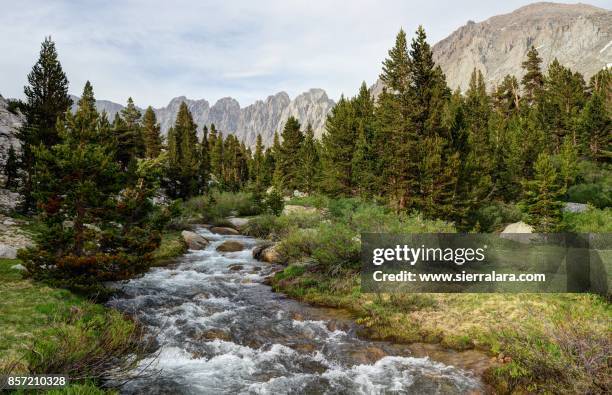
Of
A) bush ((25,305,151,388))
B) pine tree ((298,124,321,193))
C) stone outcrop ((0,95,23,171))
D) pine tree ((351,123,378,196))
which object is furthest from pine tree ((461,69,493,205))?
stone outcrop ((0,95,23,171))

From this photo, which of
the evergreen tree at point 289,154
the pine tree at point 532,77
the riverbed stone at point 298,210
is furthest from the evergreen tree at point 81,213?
the pine tree at point 532,77

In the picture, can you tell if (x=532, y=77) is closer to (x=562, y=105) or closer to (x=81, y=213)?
(x=562, y=105)

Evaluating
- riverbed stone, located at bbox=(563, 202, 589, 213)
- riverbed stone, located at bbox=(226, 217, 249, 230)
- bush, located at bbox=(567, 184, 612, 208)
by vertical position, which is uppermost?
bush, located at bbox=(567, 184, 612, 208)

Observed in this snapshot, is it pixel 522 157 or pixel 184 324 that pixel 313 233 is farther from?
pixel 522 157

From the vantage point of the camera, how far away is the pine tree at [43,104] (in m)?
27.1

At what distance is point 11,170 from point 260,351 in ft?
98.9

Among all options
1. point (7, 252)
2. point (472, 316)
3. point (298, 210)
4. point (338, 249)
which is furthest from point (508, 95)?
point (7, 252)

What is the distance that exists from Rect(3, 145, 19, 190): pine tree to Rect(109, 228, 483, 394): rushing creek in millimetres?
19501

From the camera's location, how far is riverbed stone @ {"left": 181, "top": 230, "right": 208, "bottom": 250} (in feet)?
98.5

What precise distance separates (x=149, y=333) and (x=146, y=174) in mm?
7673

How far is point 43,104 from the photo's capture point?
1098 inches

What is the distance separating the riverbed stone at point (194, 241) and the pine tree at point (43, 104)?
1125cm

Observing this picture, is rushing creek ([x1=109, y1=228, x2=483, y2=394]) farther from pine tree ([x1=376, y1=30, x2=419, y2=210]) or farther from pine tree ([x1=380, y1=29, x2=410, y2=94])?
pine tree ([x1=380, y1=29, x2=410, y2=94])

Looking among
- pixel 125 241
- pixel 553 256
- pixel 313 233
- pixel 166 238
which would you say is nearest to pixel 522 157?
pixel 553 256
